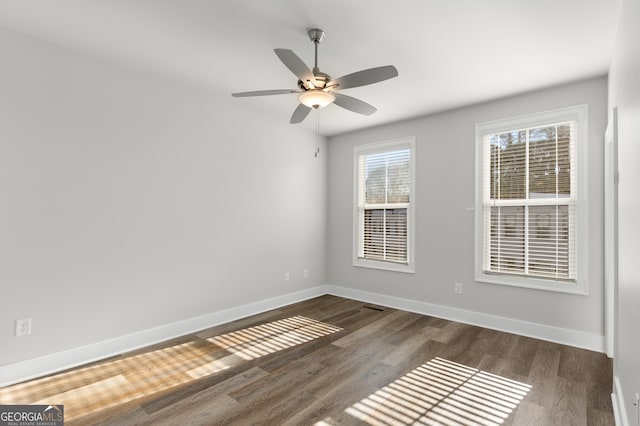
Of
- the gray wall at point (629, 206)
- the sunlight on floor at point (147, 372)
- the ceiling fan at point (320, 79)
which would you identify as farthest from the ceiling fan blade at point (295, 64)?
the sunlight on floor at point (147, 372)

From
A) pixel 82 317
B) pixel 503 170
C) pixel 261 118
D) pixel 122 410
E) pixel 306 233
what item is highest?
pixel 261 118

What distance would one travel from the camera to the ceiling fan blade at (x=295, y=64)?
2098 millimetres

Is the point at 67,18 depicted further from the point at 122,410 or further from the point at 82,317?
the point at 122,410

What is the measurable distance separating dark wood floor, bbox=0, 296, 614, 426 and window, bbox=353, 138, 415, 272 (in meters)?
1.36

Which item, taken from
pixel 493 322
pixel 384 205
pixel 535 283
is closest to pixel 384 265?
pixel 384 205

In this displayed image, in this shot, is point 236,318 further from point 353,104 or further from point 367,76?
point 367,76

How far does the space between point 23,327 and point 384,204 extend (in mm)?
4262

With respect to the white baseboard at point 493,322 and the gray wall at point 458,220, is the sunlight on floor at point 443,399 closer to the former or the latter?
the white baseboard at point 493,322

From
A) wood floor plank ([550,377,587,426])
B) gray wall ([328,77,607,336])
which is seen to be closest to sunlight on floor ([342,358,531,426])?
wood floor plank ([550,377,587,426])

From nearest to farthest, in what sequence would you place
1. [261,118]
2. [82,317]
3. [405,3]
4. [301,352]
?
[405,3], [82,317], [301,352], [261,118]

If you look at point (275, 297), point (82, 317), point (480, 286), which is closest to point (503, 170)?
point (480, 286)

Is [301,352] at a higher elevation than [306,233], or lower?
lower

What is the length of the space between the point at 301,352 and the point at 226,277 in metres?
1.45

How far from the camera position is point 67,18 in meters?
2.36
